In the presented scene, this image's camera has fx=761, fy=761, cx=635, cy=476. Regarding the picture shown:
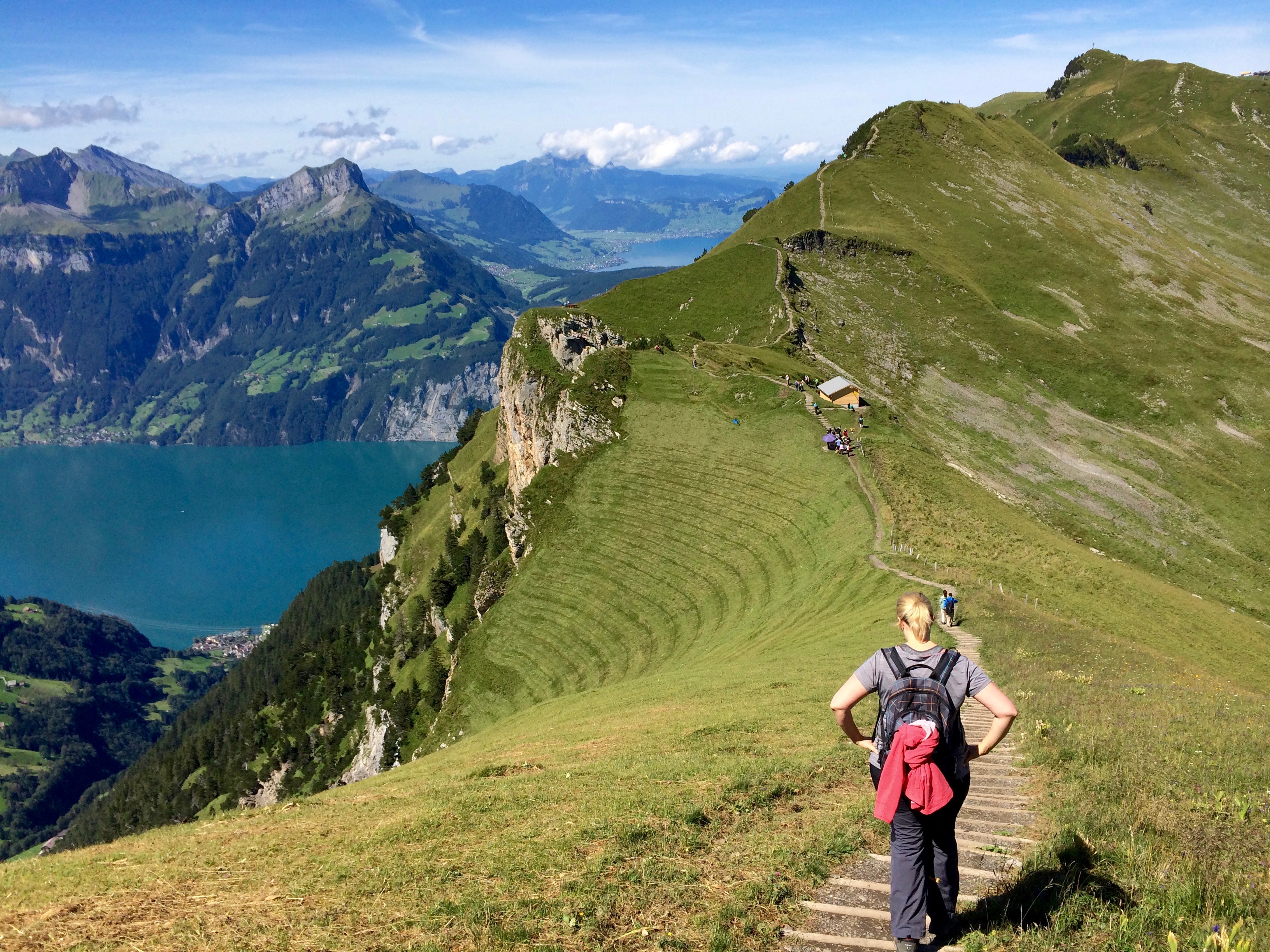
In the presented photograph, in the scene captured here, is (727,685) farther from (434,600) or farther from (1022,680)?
(434,600)

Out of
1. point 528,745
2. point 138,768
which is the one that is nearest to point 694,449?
point 528,745

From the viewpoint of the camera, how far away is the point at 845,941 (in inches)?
381

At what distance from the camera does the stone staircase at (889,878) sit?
975 cm

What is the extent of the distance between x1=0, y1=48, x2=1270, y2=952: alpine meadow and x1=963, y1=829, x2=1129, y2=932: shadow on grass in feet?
0.16

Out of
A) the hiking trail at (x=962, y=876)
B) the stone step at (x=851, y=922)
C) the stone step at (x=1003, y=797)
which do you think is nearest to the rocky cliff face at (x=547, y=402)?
the stone step at (x=1003, y=797)

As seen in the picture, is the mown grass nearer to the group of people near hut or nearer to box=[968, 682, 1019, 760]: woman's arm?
box=[968, 682, 1019, 760]: woman's arm

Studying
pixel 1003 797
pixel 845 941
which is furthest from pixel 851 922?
pixel 1003 797

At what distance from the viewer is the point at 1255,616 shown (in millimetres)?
71250

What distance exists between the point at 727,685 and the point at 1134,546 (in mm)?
66583

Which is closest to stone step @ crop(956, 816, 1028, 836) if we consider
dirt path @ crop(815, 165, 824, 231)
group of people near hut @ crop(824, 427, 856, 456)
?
group of people near hut @ crop(824, 427, 856, 456)

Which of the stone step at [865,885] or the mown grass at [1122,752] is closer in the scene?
the mown grass at [1122,752]

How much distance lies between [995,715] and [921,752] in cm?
133

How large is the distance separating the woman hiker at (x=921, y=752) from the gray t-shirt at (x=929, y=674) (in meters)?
0.01

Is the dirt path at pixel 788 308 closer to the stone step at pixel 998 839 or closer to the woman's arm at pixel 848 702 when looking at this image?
the stone step at pixel 998 839
